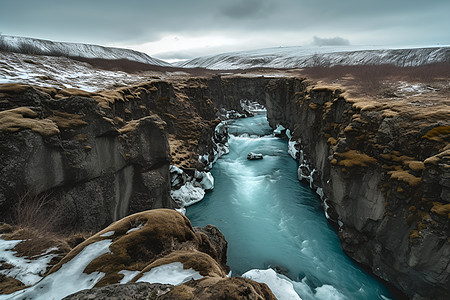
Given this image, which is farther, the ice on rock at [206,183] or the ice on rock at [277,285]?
the ice on rock at [206,183]

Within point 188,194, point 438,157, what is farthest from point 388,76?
point 188,194

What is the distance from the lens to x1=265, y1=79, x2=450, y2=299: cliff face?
14.8 meters

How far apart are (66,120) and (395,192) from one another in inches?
970

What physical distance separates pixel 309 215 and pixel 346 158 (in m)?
9.54

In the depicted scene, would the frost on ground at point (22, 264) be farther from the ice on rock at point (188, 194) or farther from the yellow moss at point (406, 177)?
the ice on rock at point (188, 194)

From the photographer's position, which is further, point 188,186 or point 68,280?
point 188,186

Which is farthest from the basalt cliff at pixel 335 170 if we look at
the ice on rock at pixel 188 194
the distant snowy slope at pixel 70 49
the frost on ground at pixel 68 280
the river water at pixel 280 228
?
the distant snowy slope at pixel 70 49

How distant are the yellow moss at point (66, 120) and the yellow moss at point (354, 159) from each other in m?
22.0

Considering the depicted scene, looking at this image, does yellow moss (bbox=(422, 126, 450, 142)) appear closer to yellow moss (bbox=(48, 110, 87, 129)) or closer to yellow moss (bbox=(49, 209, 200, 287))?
yellow moss (bbox=(49, 209, 200, 287))

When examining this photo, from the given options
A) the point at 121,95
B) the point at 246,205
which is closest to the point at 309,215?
the point at 246,205

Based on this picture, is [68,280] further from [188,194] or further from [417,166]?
[188,194]

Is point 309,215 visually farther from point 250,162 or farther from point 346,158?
Answer: point 250,162

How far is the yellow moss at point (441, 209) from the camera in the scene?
46.1ft

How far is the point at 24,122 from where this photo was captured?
14.6m
